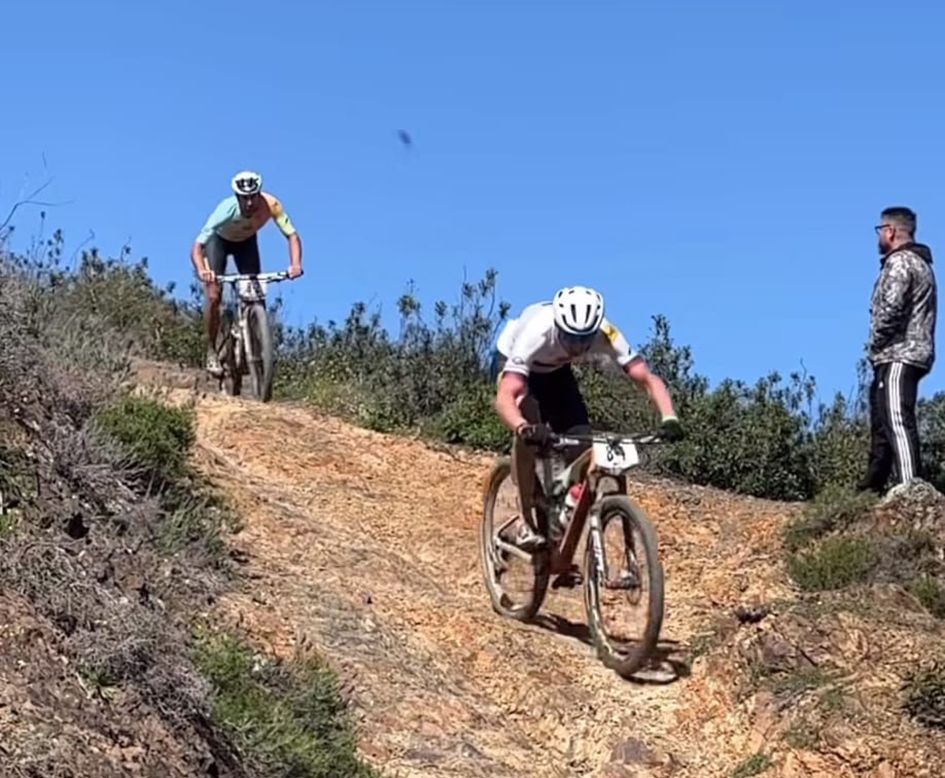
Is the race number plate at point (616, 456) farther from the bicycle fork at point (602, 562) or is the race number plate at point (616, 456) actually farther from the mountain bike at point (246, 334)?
the mountain bike at point (246, 334)

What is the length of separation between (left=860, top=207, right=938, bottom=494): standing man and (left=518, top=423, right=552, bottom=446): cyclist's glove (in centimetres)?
268

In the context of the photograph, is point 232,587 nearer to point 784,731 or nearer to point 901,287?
point 784,731

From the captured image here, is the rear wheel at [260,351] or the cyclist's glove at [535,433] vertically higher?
the rear wheel at [260,351]

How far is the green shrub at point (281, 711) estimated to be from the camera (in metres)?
5.92

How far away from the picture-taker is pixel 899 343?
9.64m

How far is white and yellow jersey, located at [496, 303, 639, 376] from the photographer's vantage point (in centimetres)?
788

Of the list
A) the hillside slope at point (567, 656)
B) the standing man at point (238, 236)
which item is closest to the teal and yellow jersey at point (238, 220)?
the standing man at point (238, 236)

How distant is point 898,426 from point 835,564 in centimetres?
117

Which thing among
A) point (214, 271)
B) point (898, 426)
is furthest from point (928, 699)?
point (214, 271)

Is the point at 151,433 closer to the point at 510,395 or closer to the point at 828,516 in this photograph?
the point at 510,395

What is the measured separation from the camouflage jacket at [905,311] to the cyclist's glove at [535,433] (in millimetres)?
2799

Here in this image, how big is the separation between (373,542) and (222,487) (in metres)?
0.95

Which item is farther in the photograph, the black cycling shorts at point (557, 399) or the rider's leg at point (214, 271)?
the rider's leg at point (214, 271)

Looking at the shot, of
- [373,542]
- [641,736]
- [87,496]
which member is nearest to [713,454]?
[373,542]
